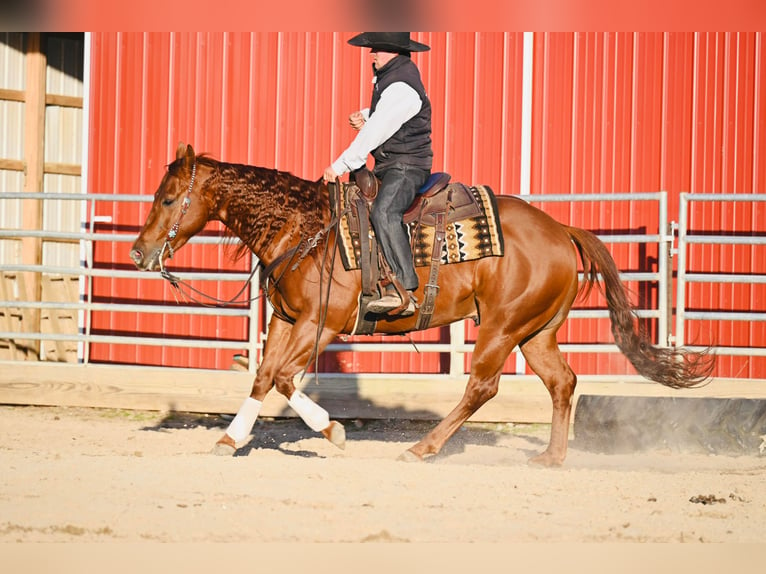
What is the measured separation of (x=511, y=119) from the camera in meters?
10.8

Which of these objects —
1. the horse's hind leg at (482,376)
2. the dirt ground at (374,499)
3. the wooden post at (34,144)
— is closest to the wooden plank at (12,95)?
the wooden post at (34,144)

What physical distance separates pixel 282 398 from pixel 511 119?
382 cm

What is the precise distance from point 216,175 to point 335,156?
4.28 meters

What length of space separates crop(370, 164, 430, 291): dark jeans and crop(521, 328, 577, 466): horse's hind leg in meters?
1.12

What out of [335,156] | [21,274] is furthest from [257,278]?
[21,274]

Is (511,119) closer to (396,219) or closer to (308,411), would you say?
(396,219)

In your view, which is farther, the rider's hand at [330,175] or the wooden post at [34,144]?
the wooden post at [34,144]

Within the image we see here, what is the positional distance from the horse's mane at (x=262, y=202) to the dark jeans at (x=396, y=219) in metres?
0.43

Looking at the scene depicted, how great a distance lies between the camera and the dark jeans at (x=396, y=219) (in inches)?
260

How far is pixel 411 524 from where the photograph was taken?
4.86m

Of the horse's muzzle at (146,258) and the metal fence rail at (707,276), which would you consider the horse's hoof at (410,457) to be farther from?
the metal fence rail at (707,276)

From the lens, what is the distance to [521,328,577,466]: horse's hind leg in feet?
23.3

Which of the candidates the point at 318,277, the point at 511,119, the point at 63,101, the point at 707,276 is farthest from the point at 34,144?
the point at 707,276

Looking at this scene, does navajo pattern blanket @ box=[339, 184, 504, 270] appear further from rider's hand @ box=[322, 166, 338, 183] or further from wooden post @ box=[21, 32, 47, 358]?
wooden post @ box=[21, 32, 47, 358]
